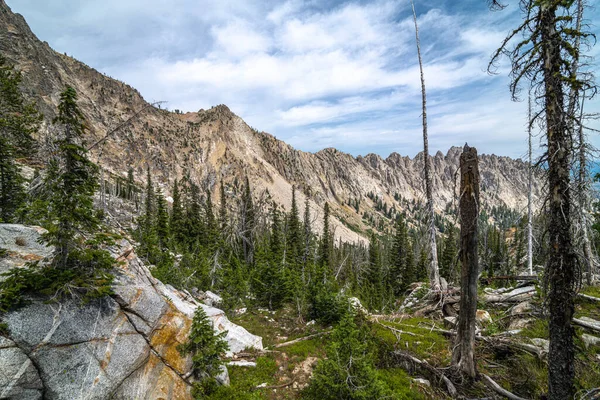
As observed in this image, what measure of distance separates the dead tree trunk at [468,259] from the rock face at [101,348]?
26.9 feet

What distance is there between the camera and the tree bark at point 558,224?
5113mm

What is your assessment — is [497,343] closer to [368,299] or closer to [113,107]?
[368,299]

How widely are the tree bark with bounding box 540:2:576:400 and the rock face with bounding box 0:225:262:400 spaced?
9507mm

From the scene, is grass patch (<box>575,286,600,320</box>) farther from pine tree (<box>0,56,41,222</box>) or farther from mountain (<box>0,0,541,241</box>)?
mountain (<box>0,0,541,241</box>)

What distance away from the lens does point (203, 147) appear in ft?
416

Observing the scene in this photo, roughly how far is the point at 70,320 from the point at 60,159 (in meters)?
4.38

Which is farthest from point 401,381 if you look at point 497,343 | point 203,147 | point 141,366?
point 203,147

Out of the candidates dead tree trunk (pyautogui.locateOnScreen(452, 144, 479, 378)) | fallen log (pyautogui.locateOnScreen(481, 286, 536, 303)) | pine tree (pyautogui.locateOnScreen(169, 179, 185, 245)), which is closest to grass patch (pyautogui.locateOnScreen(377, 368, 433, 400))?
dead tree trunk (pyautogui.locateOnScreen(452, 144, 479, 378))

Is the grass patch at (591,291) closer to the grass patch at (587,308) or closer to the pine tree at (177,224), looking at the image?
the grass patch at (587,308)

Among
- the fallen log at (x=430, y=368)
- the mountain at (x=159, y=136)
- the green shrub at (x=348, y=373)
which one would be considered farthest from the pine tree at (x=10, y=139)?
the mountain at (x=159, y=136)

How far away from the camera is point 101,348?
21.5ft

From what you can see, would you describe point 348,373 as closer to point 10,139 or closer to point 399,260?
point 10,139

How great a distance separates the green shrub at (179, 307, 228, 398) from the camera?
8.11m

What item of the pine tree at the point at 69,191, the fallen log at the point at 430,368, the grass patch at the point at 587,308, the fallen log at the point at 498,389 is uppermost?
the pine tree at the point at 69,191
